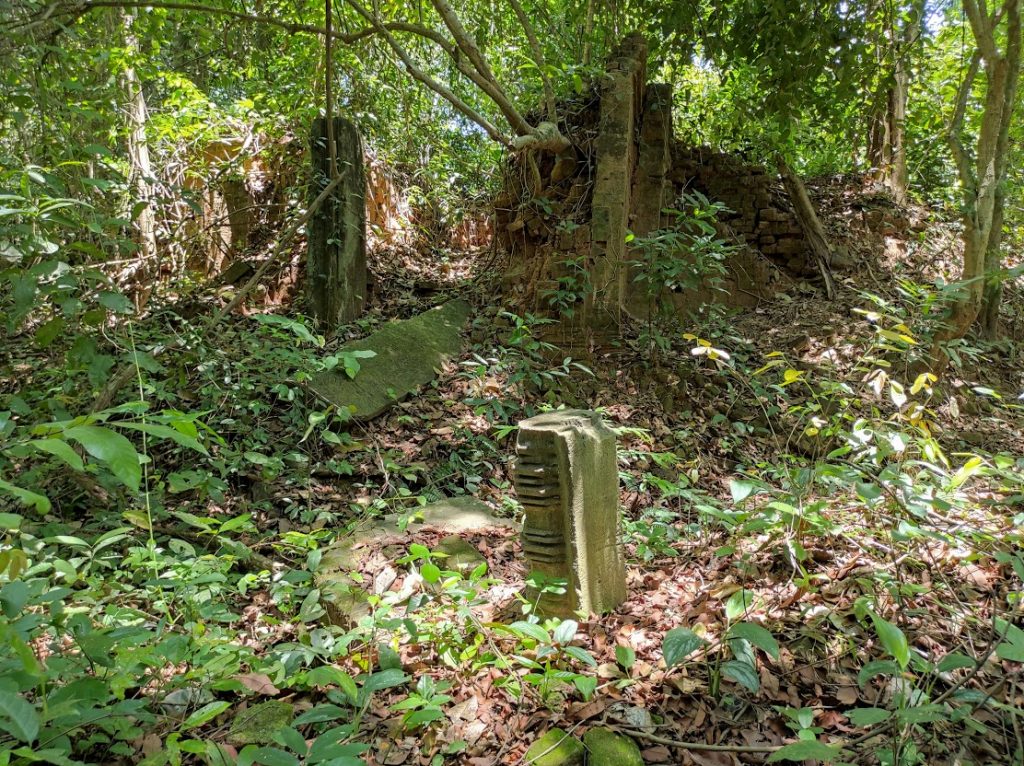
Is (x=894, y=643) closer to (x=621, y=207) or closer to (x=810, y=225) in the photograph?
(x=621, y=207)

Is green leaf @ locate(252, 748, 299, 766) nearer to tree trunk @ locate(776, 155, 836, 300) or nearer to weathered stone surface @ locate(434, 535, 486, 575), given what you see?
weathered stone surface @ locate(434, 535, 486, 575)

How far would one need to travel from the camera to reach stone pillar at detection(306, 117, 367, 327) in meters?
5.87

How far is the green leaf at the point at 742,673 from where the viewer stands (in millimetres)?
1785

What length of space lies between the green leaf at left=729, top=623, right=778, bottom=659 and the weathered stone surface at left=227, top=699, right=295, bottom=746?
1398 millimetres

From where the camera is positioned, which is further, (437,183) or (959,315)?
(437,183)

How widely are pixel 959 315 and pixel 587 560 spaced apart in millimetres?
4314

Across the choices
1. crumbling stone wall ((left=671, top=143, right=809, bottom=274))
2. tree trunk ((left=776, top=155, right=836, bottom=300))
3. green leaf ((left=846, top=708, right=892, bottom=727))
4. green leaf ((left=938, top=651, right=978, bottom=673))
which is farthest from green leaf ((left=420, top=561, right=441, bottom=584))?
tree trunk ((left=776, top=155, right=836, bottom=300))

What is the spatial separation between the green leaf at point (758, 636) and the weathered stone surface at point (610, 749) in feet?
1.53

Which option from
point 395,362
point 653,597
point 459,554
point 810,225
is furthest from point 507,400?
point 810,225

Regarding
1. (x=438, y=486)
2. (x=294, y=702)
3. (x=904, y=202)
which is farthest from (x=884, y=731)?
(x=904, y=202)

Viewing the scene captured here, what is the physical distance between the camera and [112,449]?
3.92ft

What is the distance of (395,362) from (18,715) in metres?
4.04

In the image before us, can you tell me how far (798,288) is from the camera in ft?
22.6

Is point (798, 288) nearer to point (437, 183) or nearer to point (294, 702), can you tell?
point (437, 183)
